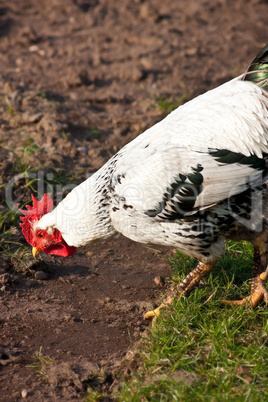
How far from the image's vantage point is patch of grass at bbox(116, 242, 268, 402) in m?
3.04

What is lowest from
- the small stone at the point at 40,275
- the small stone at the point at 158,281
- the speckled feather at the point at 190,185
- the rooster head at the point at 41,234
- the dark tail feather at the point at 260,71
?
the small stone at the point at 158,281

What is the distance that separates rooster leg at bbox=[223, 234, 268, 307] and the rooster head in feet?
4.80

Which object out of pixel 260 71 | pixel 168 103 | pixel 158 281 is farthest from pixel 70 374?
pixel 168 103

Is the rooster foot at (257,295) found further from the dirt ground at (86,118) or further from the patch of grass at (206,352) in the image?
the dirt ground at (86,118)

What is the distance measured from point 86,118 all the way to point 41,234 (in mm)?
2826

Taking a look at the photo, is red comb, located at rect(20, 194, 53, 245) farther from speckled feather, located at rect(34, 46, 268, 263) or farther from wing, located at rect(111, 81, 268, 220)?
wing, located at rect(111, 81, 268, 220)

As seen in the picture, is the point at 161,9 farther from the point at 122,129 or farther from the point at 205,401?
the point at 205,401

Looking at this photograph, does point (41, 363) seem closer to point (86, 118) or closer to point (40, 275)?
point (40, 275)

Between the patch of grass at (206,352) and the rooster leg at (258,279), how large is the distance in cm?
8

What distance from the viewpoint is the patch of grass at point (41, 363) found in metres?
3.32

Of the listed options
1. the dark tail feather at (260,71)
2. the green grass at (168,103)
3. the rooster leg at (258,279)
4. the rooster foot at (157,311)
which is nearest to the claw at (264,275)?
the rooster leg at (258,279)

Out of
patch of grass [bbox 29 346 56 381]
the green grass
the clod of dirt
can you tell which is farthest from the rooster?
the green grass

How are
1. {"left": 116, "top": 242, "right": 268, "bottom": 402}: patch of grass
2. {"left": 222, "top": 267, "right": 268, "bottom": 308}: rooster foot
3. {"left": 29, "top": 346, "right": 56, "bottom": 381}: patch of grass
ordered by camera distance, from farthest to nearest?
{"left": 222, "top": 267, "right": 268, "bottom": 308}: rooster foot
{"left": 29, "top": 346, "right": 56, "bottom": 381}: patch of grass
{"left": 116, "top": 242, "right": 268, "bottom": 402}: patch of grass

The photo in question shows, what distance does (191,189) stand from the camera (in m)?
3.43
